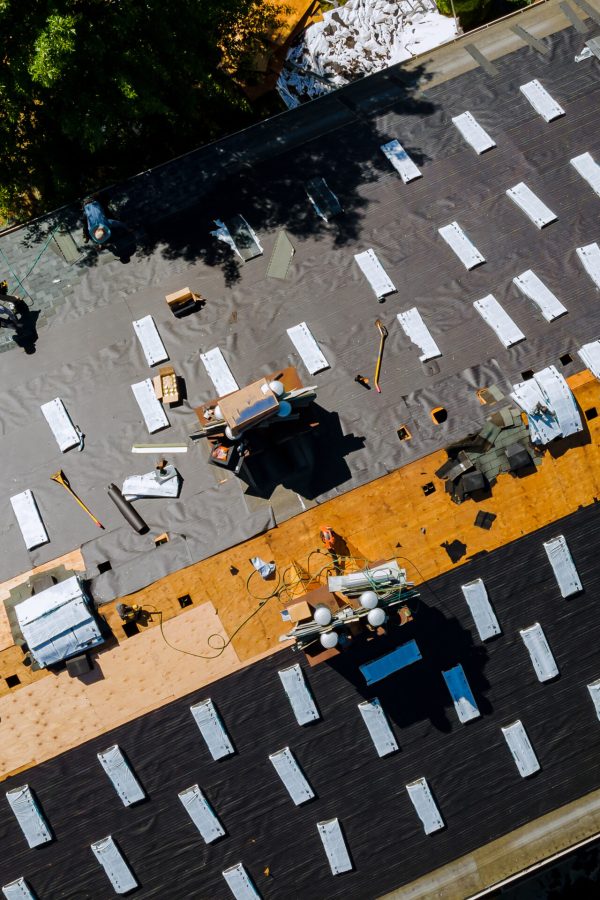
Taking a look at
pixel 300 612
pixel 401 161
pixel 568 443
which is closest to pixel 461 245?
pixel 401 161

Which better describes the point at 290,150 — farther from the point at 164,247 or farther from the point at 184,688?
the point at 184,688

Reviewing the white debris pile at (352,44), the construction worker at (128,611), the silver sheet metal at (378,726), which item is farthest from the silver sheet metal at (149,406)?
the white debris pile at (352,44)

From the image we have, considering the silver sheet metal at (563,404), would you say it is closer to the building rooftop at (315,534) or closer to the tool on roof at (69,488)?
the building rooftop at (315,534)

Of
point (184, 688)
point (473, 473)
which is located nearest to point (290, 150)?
point (473, 473)

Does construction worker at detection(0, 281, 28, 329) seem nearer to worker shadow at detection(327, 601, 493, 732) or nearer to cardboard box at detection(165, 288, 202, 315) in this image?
cardboard box at detection(165, 288, 202, 315)

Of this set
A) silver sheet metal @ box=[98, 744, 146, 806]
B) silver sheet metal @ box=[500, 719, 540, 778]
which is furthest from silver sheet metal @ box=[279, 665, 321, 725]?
silver sheet metal @ box=[500, 719, 540, 778]
